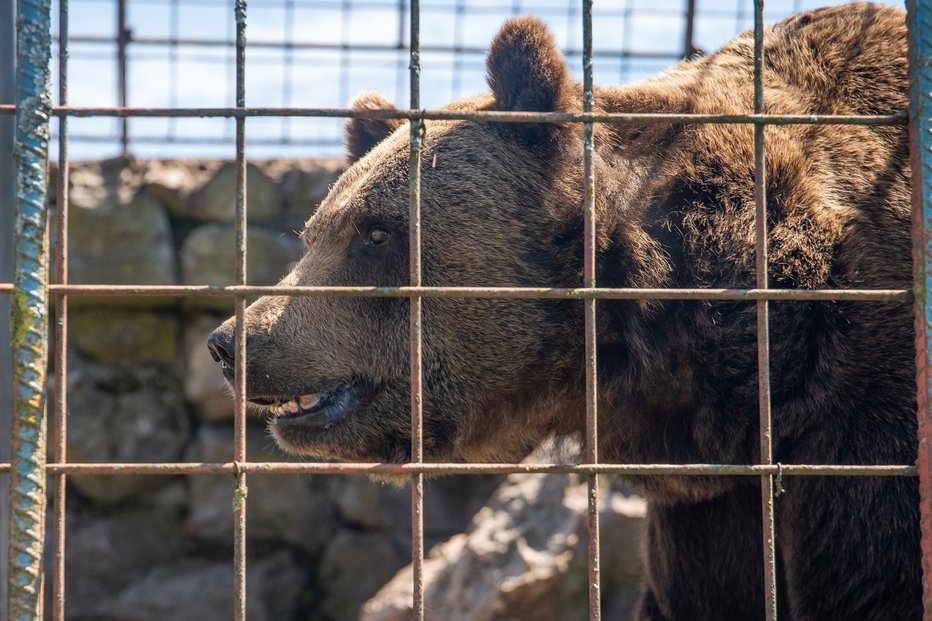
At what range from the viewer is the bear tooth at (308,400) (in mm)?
2889

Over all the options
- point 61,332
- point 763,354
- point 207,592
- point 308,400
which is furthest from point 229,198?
point 763,354

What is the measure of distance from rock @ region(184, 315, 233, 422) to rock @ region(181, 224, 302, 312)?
5.2 inches

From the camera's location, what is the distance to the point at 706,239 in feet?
9.11

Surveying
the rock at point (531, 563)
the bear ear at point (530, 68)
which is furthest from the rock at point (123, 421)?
the bear ear at point (530, 68)

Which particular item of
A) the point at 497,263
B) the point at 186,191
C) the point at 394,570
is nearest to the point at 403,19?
the point at 186,191

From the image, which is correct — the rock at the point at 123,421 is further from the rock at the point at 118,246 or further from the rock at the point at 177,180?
the rock at the point at 177,180

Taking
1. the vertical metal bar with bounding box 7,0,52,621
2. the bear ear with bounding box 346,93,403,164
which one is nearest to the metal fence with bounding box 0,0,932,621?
the vertical metal bar with bounding box 7,0,52,621

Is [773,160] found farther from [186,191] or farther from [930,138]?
[186,191]

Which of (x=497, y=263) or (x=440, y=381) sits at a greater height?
(x=497, y=263)

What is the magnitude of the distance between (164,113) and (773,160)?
1.61 meters

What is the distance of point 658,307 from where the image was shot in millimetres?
2801

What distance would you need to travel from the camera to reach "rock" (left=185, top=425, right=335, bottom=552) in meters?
5.99

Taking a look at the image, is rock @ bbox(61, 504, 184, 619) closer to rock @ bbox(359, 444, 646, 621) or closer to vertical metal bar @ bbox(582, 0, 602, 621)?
rock @ bbox(359, 444, 646, 621)

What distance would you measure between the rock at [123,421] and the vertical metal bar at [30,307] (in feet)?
13.5
